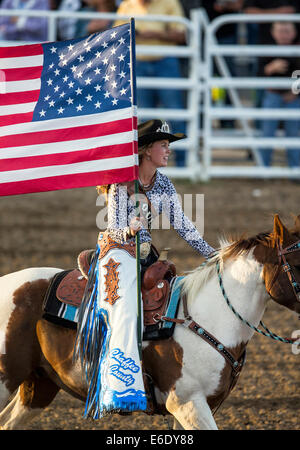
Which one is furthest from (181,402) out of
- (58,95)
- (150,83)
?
(150,83)

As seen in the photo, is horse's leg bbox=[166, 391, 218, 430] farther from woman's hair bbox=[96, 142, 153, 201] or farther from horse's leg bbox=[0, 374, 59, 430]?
woman's hair bbox=[96, 142, 153, 201]

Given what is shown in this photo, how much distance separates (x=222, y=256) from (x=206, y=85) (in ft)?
29.1

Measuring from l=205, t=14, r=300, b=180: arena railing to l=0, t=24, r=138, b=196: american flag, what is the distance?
27.8 ft

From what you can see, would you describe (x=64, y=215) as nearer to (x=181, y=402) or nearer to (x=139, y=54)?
(x=139, y=54)

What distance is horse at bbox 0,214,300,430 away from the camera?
3.86 m

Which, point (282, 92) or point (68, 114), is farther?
point (282, 92)

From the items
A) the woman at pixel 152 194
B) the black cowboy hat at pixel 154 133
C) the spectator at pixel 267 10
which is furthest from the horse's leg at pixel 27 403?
the spectator at pixel 267 10

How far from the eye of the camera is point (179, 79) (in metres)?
12.4

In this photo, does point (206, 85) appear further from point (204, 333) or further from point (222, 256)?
point (204, 333)

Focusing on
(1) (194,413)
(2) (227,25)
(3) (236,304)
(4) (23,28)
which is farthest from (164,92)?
(1) (194,413)

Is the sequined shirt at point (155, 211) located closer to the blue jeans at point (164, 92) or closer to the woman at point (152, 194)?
the woman at point (152, 194)

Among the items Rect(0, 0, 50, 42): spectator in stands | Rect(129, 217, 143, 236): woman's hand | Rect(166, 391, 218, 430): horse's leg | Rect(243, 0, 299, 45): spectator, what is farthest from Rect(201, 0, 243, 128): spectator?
Result: Rect(166, 391, 218, 430): horse's leg

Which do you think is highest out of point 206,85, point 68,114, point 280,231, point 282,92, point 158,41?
point 158,41

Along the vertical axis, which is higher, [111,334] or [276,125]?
[276,125]
